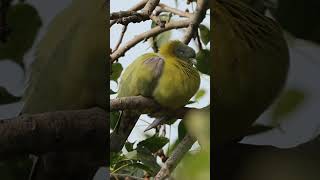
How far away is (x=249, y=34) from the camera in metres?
0.93

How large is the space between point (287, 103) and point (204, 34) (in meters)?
0.21

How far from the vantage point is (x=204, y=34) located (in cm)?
94

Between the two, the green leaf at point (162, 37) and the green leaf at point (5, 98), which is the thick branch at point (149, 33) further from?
the green leaf at point (5, 98)

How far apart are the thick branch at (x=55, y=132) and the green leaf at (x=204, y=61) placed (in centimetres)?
21

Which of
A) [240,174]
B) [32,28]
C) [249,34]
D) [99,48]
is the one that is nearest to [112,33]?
[99,48]

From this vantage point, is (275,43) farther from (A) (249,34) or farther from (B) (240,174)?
(B) (240,174)

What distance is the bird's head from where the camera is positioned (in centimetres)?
96

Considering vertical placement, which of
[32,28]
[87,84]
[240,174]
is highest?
[32,28]

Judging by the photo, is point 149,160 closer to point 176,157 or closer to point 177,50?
point 176,157

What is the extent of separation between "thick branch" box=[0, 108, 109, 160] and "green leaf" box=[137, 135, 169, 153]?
0.08 m

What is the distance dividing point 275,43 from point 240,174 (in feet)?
0.87

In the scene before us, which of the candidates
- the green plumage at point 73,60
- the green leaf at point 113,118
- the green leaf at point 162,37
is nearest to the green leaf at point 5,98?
the green plumage at point 73,60

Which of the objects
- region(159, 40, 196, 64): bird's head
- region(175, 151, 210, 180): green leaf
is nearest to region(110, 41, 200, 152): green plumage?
region(159, 40, 196, 64): bird's head

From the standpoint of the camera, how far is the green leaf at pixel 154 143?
96cm
